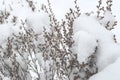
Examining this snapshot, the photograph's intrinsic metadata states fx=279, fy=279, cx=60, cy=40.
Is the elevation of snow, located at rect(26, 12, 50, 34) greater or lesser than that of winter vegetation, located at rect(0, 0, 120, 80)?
greater

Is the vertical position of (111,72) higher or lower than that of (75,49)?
lower

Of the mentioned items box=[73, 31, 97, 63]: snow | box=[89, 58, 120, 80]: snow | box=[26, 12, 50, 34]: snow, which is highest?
box=[26, 12, 50, 34]: snow

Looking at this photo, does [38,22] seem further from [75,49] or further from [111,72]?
[111,72]

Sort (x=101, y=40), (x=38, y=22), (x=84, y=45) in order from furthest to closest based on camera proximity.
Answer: (x=38, y=22) < (x=101, y=40) < (x=84, y=45)

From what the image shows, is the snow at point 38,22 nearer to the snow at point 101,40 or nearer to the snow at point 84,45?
the snow at point 101,40

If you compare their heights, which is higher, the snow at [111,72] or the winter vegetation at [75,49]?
the winter vegetation at [75,49]

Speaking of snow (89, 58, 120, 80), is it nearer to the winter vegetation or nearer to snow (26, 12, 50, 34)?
the winter vegetation

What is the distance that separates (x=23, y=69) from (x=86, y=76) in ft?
2.99

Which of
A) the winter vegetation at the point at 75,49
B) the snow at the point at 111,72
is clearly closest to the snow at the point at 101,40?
the winter vegetation at the point at 75,49

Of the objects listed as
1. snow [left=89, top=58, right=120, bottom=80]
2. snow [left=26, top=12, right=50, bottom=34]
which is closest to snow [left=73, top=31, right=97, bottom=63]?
snow [left=89, top=58, right=120, bottom=80]

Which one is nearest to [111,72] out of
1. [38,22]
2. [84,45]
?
[84,45]

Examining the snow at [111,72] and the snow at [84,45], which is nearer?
the snow at [111,72]

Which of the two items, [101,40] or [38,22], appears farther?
[38,22]

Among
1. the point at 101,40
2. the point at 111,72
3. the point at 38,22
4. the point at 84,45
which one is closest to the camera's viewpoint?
the point at 111,72
